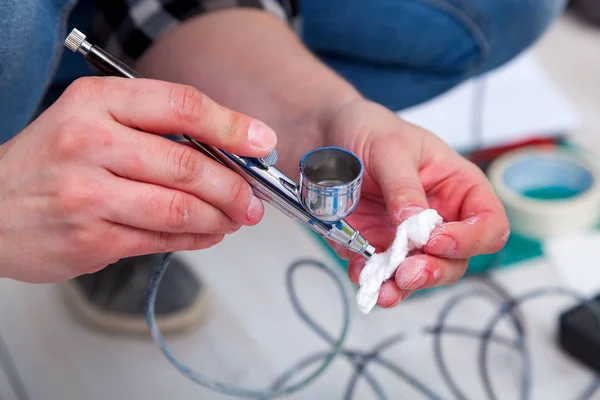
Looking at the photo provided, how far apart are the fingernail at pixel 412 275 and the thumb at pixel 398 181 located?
0.11 ft

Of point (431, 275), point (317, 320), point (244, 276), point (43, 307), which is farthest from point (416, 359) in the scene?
point (43, 307)

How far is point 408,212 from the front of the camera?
18.0 inches

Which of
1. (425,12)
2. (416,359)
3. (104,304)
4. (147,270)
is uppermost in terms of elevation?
(425,12)

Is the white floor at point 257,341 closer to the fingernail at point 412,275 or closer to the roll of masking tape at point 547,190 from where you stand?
the roll of masking tape at point 547,190

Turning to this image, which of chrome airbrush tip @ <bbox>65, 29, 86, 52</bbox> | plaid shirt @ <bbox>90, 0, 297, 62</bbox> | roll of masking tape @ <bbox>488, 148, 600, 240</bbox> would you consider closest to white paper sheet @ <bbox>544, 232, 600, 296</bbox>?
roll of masking tape @ <bbox>488, 148, 600, 240</bbox>

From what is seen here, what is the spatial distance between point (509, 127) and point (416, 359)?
484mm

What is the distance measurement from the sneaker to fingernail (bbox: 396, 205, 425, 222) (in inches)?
16.9

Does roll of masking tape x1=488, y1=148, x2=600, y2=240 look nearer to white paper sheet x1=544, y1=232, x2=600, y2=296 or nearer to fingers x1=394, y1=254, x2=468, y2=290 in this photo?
white paper sheet x1=544, y1=232, x2=600, y2=296

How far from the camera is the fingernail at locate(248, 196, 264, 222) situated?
0.43 m

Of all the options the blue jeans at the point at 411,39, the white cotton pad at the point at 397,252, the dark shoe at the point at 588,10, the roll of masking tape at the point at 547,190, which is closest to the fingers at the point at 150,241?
the white cotton pad at the point at 397,252

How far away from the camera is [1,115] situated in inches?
20.9

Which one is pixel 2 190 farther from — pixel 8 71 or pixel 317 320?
pixel 317 320

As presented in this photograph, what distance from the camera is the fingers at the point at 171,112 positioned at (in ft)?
1.29

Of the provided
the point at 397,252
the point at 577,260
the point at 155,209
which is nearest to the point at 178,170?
the point at 155,209
